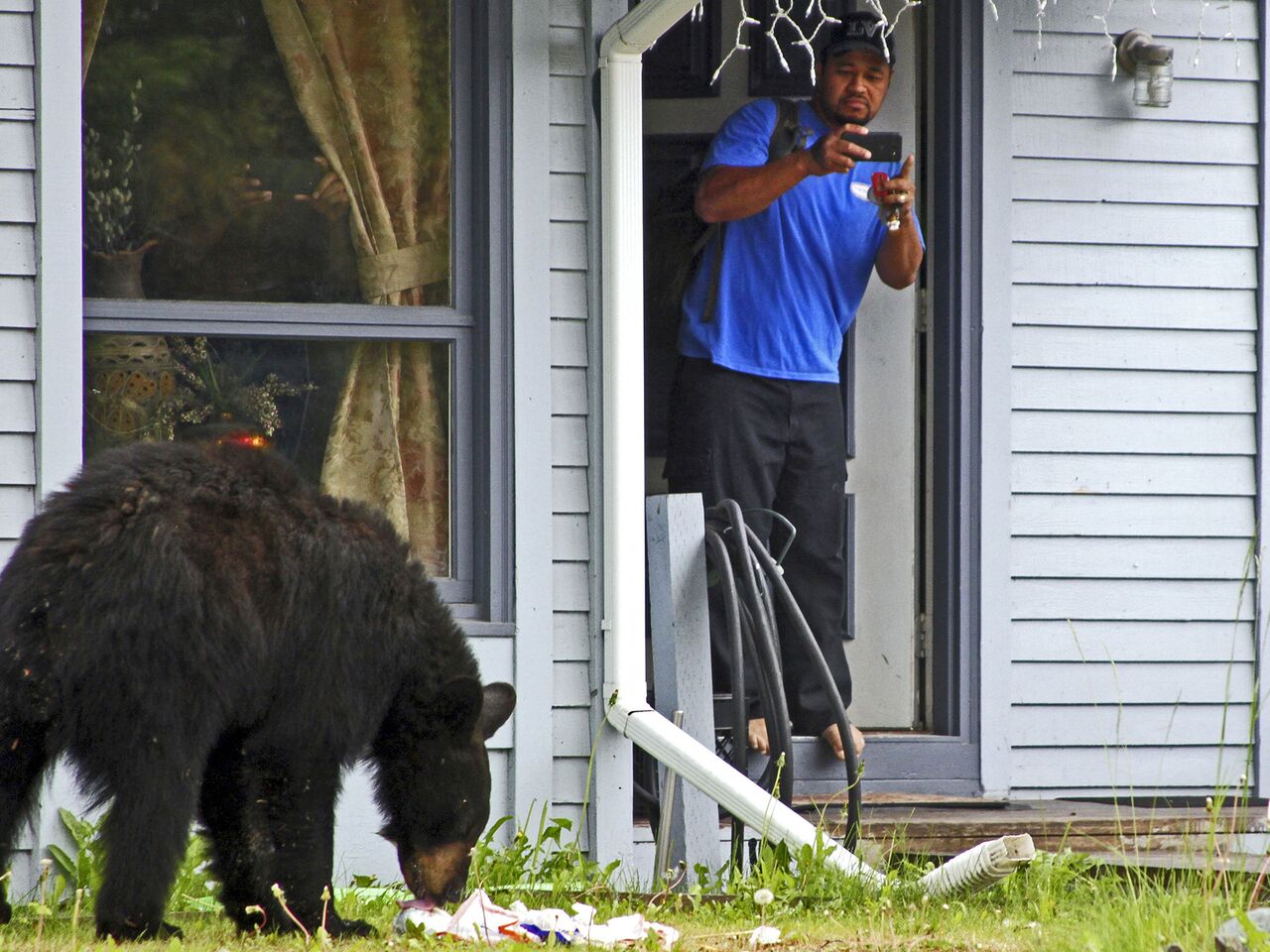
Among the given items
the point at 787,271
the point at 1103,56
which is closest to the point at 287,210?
the point at 787,271

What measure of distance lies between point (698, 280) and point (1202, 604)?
208 centimetres

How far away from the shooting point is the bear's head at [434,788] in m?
4.00

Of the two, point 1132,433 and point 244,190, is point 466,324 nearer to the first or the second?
point 244,190

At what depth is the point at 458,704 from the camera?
13.0ft

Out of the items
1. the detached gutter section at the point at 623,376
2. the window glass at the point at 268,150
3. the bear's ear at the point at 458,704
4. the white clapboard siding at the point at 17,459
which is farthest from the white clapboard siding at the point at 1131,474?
the white clapboard siding at the point at 17,459

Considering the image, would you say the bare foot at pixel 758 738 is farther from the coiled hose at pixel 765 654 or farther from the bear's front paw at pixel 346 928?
the bear's front paw at pixel 346 928

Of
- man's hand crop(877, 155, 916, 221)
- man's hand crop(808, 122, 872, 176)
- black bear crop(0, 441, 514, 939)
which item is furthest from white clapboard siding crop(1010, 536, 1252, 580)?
black bear crop(0, 441, 514, 939)

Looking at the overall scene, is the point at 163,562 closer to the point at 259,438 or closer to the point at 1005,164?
the point at 259,438

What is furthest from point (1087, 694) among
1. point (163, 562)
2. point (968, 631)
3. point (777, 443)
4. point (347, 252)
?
point (163, 562)

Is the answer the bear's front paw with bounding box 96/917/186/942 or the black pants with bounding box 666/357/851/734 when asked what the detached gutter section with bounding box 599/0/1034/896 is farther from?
the bear's front paw with bounding box 96/917/186/942

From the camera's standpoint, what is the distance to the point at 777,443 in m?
5.93

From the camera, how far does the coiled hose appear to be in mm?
4914

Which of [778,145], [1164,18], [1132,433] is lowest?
[1132,433]

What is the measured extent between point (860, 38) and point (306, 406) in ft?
7.37
